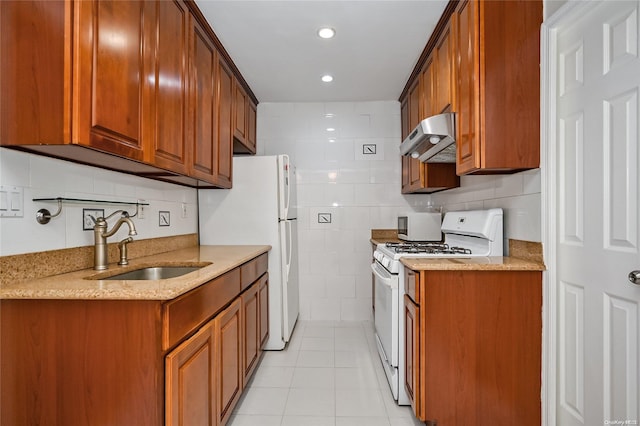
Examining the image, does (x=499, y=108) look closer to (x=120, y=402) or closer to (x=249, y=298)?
(x=249, y=298)

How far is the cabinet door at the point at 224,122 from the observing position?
8.39ft

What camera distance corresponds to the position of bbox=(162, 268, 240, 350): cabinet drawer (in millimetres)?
1227

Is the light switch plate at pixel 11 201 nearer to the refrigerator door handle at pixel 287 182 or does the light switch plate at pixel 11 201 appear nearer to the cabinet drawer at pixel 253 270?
the cabinet drawer at pixel 253 270

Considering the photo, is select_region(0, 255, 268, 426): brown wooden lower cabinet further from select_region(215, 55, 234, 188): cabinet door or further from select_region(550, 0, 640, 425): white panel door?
select_region(550, 0, 640, 425): white panel door

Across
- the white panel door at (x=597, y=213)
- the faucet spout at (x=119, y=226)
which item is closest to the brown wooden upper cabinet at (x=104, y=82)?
the faucet spout at (x=119, y=226)

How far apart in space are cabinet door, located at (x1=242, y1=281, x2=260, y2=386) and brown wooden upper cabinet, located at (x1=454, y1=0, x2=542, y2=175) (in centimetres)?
159

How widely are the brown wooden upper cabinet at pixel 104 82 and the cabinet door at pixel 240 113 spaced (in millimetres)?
849

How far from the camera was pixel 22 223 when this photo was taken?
1.36 meters

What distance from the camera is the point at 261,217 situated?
3.01m

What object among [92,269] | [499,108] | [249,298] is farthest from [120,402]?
[499,108]

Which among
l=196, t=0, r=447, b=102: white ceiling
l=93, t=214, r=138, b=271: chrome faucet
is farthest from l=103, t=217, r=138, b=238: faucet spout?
l=196, t=0, r=447, b=102: white ceiling

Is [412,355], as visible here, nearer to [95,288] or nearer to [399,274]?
[399,274]

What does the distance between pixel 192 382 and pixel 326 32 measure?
2.16m

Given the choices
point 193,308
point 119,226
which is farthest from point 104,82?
point 193,308
